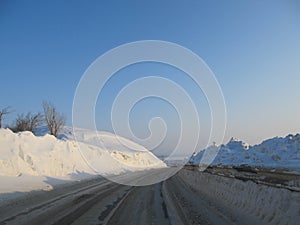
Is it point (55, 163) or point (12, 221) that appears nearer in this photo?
point (12, 221)

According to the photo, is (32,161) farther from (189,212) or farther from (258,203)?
(258,203)

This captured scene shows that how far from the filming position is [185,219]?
36.8 ft

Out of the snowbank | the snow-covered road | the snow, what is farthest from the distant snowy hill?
the snow-covered road

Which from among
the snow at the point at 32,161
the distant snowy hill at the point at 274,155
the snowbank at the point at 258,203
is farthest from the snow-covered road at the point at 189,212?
the distant snowy hill at the point at 274,155

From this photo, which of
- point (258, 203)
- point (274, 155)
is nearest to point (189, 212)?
point (258, 203)

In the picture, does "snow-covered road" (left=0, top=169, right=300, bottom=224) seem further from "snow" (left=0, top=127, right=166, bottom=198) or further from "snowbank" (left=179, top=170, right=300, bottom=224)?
"snow" (left=0, top=127, right=166, bottom=198)

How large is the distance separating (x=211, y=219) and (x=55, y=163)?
32023 mm

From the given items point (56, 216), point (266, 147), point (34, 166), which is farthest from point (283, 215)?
point (266, 147)

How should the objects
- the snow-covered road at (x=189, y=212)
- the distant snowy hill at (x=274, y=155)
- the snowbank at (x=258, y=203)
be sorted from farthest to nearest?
the distant snowy hill at (x=274, y=155) < the snow-covered road at (x=189, y=212) < the snowbank at (x=258, y=203)

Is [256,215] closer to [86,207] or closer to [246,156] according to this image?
[86,207]

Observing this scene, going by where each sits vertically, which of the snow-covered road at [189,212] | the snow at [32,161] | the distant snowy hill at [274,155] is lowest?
the snow-covered road at [189,212]

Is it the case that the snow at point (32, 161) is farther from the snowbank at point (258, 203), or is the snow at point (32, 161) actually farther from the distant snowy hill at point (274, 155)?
the distant snowy hill at point (274, 155)

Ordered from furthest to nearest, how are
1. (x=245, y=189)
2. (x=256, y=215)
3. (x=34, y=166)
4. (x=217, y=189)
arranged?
(x=34, y=166)
(x=217, y=189)
(x=245, y=189)
(x=256, y=215)

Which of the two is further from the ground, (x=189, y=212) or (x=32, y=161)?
(x=32, y=161)
